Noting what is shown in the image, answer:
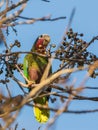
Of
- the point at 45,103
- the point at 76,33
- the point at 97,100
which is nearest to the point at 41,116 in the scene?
the point at 45,103

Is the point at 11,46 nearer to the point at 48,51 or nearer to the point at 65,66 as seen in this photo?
the point at 48,51

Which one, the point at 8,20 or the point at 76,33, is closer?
the point at 8,20

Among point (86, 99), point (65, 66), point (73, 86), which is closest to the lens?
point (73, 86)

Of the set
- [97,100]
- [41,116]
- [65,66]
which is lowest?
[41,116]

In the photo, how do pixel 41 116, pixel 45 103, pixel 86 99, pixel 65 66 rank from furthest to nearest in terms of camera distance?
pixel 45 103
pixel 41 116
pixel 65 66
pixel 86 99

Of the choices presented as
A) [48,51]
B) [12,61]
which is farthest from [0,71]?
[48,51]

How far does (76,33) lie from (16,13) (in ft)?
5.22

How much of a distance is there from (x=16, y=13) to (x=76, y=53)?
4.36 ft

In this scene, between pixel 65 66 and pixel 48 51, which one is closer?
pixel 65 66

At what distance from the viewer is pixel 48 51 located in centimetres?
403

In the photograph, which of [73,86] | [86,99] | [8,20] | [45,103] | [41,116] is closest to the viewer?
[73,86]

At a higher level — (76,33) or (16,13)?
(16,13)

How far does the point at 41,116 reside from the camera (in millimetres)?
5172

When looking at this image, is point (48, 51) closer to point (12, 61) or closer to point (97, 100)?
point (12, 61)
